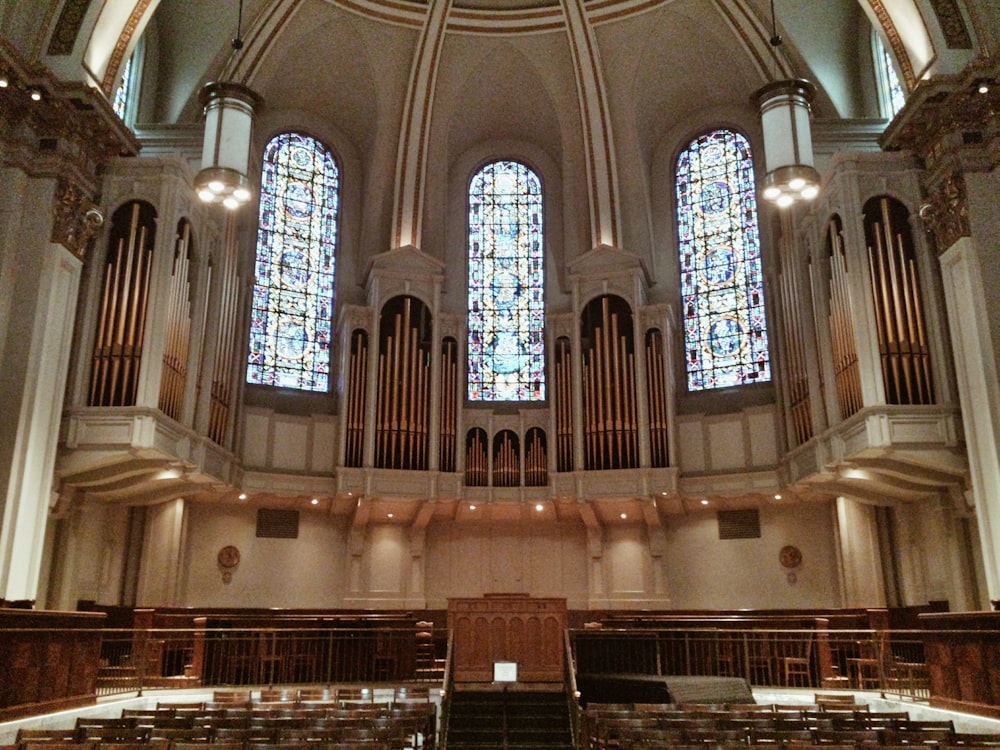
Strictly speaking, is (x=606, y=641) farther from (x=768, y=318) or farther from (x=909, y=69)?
(x=909, y=69)

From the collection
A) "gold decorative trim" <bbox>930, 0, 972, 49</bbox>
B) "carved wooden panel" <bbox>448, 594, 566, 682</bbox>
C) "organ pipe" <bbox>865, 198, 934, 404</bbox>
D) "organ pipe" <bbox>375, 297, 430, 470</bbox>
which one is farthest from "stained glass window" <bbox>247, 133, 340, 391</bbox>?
"gold decorative trim" <bbox>930, 0, 972, 49</bbox>

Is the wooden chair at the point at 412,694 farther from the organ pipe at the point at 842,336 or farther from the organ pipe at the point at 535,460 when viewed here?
the organ pipe at the point at 842,336

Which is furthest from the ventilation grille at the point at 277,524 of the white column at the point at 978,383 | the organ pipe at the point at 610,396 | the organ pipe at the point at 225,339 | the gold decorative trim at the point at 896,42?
the gold decorative trim at the point at 896,42

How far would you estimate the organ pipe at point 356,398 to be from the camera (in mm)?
17562

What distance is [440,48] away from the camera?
1941cm

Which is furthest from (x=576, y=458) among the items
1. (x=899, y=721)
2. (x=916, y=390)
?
(x=899, y=721)

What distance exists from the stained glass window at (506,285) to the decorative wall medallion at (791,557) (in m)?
5.61

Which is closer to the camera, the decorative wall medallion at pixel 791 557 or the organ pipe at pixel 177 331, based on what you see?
the organ pipe at pixel 177 331

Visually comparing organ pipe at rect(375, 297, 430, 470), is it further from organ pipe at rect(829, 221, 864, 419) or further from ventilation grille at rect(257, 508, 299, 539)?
organ pipe at rect(829, 221, 864, 419)

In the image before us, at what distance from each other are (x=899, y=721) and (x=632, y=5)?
48.3 ft

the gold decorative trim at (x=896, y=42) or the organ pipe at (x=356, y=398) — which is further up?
the gold decorative trim at (x=896, y=42)

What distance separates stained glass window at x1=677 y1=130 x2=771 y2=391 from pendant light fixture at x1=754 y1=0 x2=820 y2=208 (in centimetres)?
797

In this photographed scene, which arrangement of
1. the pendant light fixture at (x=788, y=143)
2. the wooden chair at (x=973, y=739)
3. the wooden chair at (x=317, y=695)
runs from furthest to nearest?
the wooden chair at (x=317, y=695) < the pendant light fixture at (x=788, y=143) < the wooden chair at (x=973, y=739)

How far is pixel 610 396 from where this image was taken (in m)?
17.9
